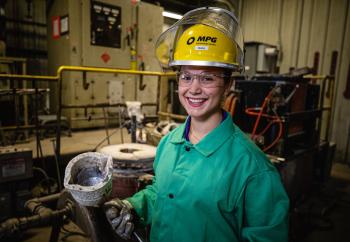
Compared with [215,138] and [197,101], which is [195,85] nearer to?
[197,101]

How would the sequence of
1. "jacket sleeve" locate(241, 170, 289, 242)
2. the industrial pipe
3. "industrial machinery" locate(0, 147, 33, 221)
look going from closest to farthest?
"jacket sleeve" locate(241, 170, 289, 242) < the industrial pipe < "industrial machinery" locate(0, 147, 33, 221)

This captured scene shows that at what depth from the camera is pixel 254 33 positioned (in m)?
6.41

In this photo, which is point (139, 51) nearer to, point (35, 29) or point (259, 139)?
point (35, 29)

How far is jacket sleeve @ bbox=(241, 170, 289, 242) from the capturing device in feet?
2.89

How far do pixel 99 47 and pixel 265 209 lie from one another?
4377 millimetres

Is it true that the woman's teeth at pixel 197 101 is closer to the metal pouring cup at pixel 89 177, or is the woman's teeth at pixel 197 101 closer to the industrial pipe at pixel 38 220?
the metal pouring cup at pixel 89 177

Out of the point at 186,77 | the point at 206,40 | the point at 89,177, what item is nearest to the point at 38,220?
the point at 89,177

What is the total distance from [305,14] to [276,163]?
4.43 m

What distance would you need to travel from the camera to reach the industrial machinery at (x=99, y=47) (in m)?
4.35


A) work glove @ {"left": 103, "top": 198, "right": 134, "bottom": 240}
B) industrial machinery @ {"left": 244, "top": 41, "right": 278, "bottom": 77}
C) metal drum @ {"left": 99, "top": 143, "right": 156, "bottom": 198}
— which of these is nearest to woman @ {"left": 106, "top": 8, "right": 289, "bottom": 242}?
work glove @ {"left": 103, "top": 198, "right": 134, "bottom": 240}

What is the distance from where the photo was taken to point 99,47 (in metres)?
4.60

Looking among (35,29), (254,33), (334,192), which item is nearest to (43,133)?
(35,29)

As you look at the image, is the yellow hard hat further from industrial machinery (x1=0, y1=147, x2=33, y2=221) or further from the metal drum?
industrial machinery (x1=0, y1=147, x2=33, y2=221)

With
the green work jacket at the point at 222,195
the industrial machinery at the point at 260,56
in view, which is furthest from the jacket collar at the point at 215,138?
the industrial machinery at the point at 260,56
